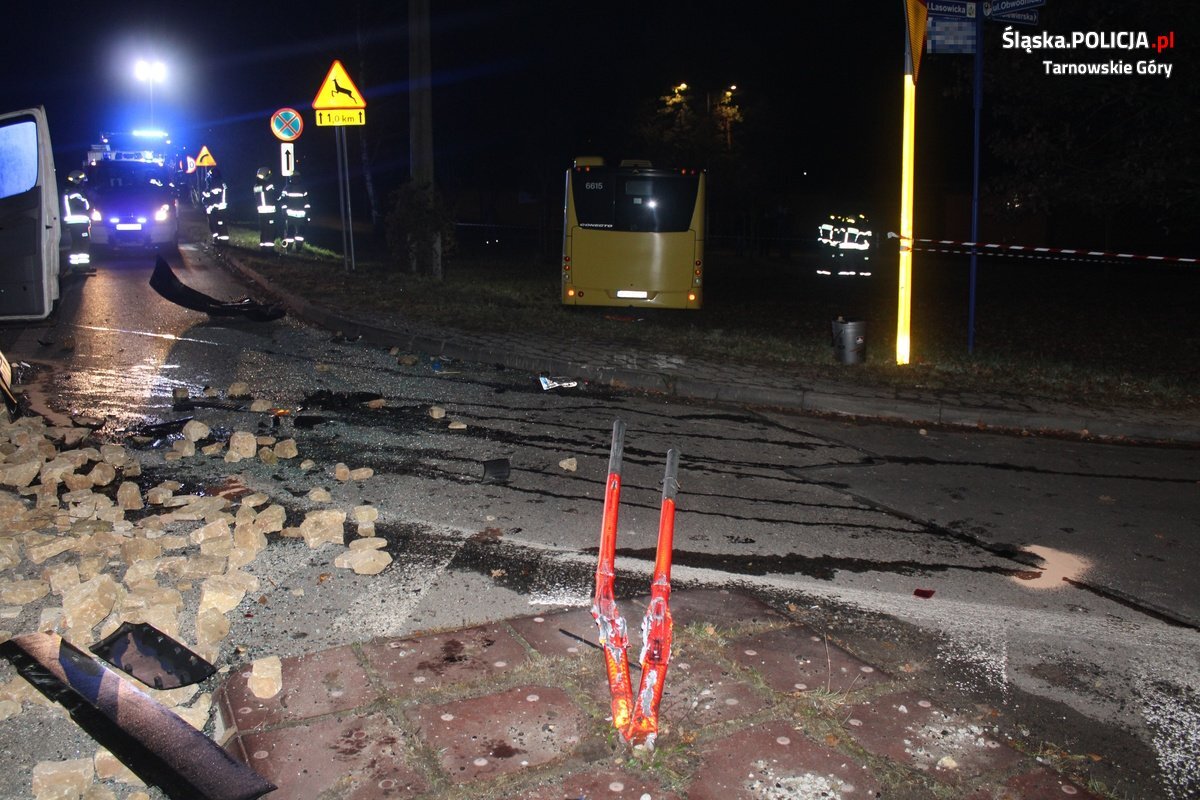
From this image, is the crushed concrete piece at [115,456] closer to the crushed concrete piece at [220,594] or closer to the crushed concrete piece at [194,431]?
the crushed concrete piece at [194,431]

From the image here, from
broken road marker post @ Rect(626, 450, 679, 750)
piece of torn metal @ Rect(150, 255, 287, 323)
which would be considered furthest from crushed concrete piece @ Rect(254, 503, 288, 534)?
piece of torn metal @ Rect(150, 255, 287, 323)

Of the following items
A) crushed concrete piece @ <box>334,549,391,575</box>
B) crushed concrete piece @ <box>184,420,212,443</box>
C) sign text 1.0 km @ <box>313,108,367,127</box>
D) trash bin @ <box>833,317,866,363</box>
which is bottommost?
crushed concrete piece @ <box>334,549,391,575</box>

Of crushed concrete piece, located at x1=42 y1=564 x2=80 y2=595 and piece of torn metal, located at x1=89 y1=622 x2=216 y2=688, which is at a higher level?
crushed concrete piece, located at x1=42 y1=564 x2=80 y2=595

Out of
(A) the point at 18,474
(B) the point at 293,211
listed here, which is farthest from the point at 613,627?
Result: (B) the point at 293,211

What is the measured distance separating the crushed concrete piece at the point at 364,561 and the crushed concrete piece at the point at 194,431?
106 inches

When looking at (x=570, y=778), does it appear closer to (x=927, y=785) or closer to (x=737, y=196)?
(x=927, y=785)

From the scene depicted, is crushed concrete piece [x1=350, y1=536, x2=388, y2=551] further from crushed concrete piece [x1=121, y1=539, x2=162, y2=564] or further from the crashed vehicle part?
the crashed vehicle part

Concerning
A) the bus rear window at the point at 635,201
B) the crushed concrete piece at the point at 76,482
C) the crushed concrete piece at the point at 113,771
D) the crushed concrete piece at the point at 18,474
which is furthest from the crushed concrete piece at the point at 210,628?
the bus rear window at the point at 635,201

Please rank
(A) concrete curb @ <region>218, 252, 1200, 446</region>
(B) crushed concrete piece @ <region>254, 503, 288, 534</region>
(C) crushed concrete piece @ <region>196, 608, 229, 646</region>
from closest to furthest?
1. (C) crushed concrete piece @ <region>196, 608, 229, 646</region>
2. (B) crushed concrete piece @ <region>254, 503, 288, 534</region>
3. (A) concrete curb @ <region>218, 252, 1200, 446</region>

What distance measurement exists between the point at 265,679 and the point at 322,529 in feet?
5.50

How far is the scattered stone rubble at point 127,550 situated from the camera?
364cm

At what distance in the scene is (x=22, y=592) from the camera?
4402mm

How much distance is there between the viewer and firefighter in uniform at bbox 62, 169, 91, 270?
20.0m

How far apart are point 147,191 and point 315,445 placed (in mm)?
20776
